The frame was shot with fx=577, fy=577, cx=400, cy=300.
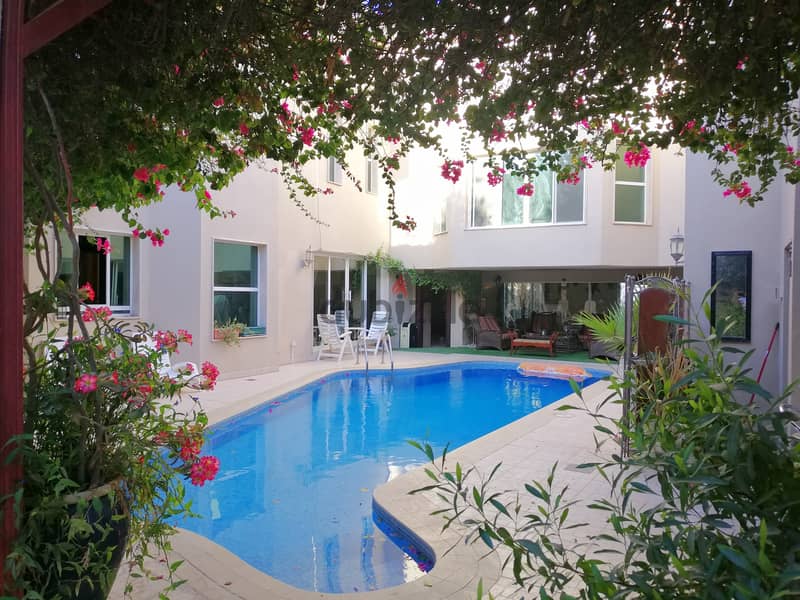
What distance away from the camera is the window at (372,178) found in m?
15.4

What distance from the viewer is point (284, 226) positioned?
12742 mm

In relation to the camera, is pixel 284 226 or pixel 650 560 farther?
pixel 284 226

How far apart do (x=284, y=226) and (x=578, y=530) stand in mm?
10075

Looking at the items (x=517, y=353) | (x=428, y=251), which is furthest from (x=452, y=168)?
(x=517, y=353)

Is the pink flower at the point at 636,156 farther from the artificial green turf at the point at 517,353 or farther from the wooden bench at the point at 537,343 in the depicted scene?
the wooden bench at the point at 537,343

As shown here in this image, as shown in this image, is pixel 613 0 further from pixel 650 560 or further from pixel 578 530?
pixel 578 530

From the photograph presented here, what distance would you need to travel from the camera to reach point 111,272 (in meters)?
9.51

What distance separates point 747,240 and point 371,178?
9.80 metres

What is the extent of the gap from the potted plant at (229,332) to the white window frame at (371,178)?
588 cm

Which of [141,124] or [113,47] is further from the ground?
[113,47]

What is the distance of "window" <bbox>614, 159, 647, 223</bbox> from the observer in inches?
536

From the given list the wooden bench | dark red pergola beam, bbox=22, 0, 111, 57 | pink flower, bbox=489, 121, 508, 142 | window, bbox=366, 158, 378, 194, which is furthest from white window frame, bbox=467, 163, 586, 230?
dark red pergola beam, bbox=22, 0, 111, 57

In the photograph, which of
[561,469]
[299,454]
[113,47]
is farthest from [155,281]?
[113,47]

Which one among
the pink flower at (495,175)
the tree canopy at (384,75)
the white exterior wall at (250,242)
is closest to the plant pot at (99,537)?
the tree canopy at (384,75)
